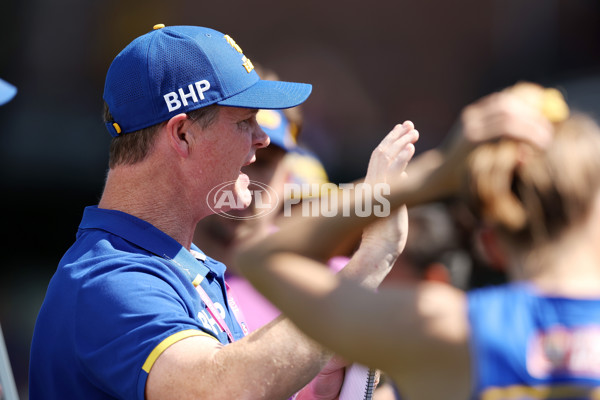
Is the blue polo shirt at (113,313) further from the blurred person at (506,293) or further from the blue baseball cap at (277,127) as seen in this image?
the blue baseball cap at (277,127)

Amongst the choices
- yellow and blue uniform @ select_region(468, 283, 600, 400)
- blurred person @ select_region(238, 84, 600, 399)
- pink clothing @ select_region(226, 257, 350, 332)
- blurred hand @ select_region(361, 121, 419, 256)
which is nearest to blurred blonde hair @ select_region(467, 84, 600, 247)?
blurred person @ select_region(238, 84, 600, 399)

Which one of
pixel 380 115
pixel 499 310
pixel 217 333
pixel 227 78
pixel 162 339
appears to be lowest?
pixel 380 115

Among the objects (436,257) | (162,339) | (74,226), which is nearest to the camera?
(162,339)

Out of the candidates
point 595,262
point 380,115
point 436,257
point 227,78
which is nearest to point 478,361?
point 595,262

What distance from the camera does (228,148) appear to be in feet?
6.05

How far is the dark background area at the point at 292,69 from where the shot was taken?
4973mm

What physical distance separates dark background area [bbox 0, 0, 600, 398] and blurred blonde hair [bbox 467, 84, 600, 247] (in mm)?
4111

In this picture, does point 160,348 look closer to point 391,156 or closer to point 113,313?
point 113,313

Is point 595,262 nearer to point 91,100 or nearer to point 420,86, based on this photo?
point 91,100

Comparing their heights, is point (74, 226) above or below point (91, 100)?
below

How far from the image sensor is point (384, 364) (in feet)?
3.84

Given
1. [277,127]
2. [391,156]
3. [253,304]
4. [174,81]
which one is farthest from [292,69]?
[391,156]

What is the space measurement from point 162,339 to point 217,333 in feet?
0.82

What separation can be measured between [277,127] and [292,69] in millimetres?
3217
